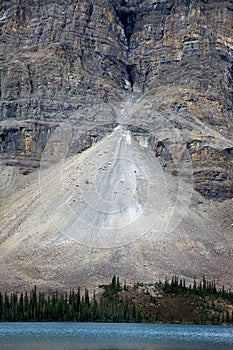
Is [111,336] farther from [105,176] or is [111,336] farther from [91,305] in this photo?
[105,176]

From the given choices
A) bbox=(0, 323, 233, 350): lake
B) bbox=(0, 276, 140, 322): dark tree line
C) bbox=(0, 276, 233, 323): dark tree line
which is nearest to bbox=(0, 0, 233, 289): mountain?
bbox=(0, 276, 233, 323): dark tree line

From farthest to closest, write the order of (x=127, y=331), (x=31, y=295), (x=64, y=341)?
(x=31, y=295)
(x=127, y=331)
(x=64, y=341)

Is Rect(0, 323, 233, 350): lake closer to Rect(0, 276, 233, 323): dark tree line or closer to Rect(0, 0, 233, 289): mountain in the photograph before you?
Rect(0, 276, 233, 323): dark tree line

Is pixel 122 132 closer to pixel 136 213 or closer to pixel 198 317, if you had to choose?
pixel 136 213

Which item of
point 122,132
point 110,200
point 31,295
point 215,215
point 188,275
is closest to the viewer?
point 31,295

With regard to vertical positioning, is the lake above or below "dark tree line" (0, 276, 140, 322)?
below

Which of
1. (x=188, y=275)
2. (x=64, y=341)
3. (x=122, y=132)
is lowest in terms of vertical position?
(x=64, y=341)

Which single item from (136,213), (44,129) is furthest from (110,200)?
(44,129)
